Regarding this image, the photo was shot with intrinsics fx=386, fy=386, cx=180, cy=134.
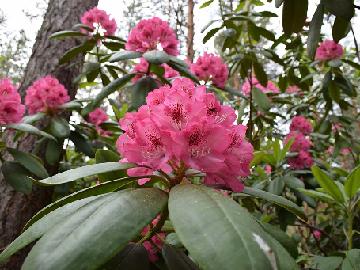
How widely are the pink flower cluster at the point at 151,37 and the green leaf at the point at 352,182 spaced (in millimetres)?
1484

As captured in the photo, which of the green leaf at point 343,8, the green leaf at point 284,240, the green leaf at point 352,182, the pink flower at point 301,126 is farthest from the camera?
the pink flower at point 301,126

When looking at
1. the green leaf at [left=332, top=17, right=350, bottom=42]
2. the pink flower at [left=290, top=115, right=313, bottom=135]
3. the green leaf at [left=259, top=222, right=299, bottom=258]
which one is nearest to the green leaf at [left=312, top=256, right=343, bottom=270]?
the green leaf at [left=259, top=222, right=299, bottom=258]

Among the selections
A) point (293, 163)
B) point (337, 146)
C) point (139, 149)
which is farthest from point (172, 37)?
point (337, 146)

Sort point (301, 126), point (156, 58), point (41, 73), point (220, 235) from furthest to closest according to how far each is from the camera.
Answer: point (301, 126)
point (41, 73)
point (156, 58)
point (220, 235)

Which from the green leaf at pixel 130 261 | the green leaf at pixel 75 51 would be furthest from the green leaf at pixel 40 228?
the green leaf at pixel 75 51

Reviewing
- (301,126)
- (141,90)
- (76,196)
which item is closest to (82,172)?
(76,196)

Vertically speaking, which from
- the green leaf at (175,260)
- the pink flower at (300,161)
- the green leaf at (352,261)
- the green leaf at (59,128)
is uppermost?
the green leaf at (59,128)

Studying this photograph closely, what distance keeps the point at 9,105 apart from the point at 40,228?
4.81ft

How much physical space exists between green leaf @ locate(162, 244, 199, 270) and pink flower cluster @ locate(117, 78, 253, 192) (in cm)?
19

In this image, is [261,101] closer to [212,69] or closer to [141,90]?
[212,69]

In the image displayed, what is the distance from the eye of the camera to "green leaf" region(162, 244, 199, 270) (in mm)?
917

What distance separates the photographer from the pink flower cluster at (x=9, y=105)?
207cm

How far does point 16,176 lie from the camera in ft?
6.73

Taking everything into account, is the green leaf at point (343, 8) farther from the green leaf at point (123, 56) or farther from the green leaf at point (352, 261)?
the green leaf at point (123, 56)
